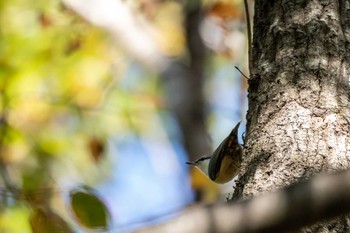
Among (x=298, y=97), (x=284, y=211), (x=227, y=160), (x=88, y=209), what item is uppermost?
(x=284, y=211)

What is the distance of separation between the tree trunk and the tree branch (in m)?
0.76

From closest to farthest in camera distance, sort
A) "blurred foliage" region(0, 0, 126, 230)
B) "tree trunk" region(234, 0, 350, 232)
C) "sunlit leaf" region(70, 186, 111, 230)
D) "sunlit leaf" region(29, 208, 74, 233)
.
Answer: "tree trunk" region(234, 0, 350, 232)
"sunlit leaf" region(29, 208, 74, 233)
"sunlit leaf" region(70, 186, 111, 230)
"blurred foliage" region(0, 0, 126, 230)

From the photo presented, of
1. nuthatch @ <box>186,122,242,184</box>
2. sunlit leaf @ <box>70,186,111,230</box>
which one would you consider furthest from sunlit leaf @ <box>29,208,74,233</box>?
nuthatch @ <box>186,122,242,184</box>

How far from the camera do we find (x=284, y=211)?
0.94 metres

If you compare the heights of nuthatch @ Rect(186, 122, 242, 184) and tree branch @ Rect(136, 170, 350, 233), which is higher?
tree branch @ Rect(136, 170, 350, 233)

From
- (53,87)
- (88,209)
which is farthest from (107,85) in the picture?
(88,209)

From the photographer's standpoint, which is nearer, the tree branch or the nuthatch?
the tree branch

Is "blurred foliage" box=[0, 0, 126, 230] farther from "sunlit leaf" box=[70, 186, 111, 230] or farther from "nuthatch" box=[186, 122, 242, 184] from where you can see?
"nuthatch" box=[186, 122, 242, 184]

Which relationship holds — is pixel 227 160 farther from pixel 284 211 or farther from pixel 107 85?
pixel 107 85

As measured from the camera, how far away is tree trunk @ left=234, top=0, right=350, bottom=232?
6.03 ft

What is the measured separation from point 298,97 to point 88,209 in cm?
105

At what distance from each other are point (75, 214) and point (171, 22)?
5.67 metres

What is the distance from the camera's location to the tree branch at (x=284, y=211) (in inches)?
37.1

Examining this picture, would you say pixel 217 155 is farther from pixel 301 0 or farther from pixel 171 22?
pixel 171 22
